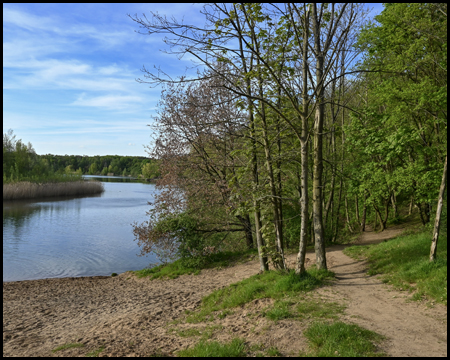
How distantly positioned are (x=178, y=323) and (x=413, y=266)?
5531 millimetres

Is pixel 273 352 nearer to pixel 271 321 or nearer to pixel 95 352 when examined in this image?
pixel 271 321

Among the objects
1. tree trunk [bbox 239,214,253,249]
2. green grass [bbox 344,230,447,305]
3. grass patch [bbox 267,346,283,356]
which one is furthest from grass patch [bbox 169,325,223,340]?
tree trunk [bbox 239,214,253,249]

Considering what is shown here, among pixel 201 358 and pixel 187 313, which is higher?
pixel 201 358

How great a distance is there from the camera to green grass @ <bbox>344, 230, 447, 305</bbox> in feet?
22.2

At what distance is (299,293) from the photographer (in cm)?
712

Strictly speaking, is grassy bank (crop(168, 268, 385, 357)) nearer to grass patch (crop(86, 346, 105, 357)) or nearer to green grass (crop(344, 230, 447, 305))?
grass patch (crop(86, 346, 105, 357))

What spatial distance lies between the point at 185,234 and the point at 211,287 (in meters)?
4.37

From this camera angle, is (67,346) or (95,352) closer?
(95,352)

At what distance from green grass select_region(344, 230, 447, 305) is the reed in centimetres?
4247

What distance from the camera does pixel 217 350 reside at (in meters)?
4.78

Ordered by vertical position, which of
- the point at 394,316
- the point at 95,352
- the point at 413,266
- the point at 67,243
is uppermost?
the point at 413,266

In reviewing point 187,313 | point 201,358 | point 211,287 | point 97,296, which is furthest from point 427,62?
point 97,296

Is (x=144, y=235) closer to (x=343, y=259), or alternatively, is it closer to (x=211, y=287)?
(x=211, y=287)

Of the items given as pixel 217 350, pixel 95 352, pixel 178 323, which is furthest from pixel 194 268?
pixel 217 350
